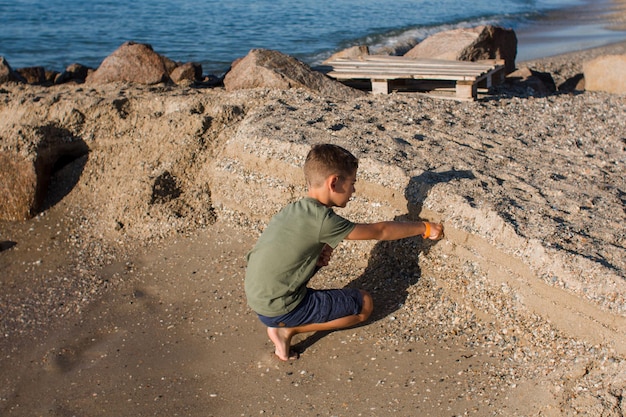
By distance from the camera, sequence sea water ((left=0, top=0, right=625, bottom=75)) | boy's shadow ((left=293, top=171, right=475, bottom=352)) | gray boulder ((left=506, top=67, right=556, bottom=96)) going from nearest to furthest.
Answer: boy's shadow ((left=293, top=171, right=475, bottom=352)), gray boulder ((left=506, top=67, right=556, bottom=96)), sea water ((left=0, top=0, right=625, bottom=75))

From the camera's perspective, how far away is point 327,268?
4762 mm

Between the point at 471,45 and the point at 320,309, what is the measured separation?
5.79 m

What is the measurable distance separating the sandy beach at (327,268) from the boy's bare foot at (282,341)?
6cm

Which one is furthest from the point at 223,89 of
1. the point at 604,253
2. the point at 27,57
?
the point at 27,57

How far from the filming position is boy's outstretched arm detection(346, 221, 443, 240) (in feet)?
11.7

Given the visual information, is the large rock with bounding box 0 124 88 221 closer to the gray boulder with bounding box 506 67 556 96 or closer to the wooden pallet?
the wooden pallet

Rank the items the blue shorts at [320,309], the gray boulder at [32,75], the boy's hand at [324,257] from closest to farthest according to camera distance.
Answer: the blue shorts at [320,309] < the boy's hand at [324,257] < the gray boulder at [32,75]

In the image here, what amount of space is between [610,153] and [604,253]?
2.08 meters

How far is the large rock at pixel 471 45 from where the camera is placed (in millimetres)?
8469

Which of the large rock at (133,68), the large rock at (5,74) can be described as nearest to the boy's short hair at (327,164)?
the large rock at (133,68)

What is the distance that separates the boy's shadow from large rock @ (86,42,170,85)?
4.02 metres

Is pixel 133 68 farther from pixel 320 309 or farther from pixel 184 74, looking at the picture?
pixel 320 309

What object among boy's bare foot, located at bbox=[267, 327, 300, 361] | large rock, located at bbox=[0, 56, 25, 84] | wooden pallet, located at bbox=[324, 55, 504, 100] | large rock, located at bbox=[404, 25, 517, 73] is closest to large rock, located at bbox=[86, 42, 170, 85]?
large rock, located at bbox=[0, 56, 25, 84]

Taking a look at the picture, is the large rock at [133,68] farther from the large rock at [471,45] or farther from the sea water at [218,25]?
the sea water at [218,25]
